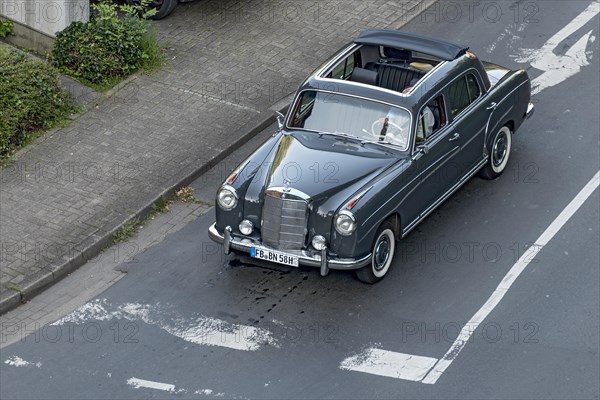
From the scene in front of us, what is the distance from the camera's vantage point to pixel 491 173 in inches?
545

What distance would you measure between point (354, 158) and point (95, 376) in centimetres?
365

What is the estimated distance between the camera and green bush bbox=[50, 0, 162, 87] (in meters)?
15.7

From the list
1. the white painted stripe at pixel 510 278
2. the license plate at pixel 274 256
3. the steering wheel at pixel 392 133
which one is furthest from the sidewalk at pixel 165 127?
the white painted stripe at pixel 510 278

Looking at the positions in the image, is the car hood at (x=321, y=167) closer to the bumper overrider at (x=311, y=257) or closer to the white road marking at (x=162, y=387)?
the bumper overrider at (x=311, y=257)

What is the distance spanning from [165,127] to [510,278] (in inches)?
204

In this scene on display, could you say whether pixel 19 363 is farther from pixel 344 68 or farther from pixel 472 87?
pixel 472 87

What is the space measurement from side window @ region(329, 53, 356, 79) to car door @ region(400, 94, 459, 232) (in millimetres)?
1363

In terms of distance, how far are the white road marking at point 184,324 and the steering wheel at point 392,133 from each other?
264 centimetres

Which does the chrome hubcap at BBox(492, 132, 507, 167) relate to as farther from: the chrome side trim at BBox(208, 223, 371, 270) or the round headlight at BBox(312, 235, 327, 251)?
the round headlight at BBox(312, 235, 327, 251)

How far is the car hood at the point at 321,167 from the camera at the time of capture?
11.7 metres

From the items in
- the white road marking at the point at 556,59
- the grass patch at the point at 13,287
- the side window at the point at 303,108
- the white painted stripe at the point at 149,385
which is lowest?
the white painted stripe at the point at 149,385

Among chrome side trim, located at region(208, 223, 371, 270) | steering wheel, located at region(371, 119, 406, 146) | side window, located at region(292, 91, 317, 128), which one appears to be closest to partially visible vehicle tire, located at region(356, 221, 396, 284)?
chrome side trim, located at region(208, 223, 371, 270)

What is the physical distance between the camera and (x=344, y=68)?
13.6m

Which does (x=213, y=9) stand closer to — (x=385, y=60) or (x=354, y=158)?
(x=385, y=60)
